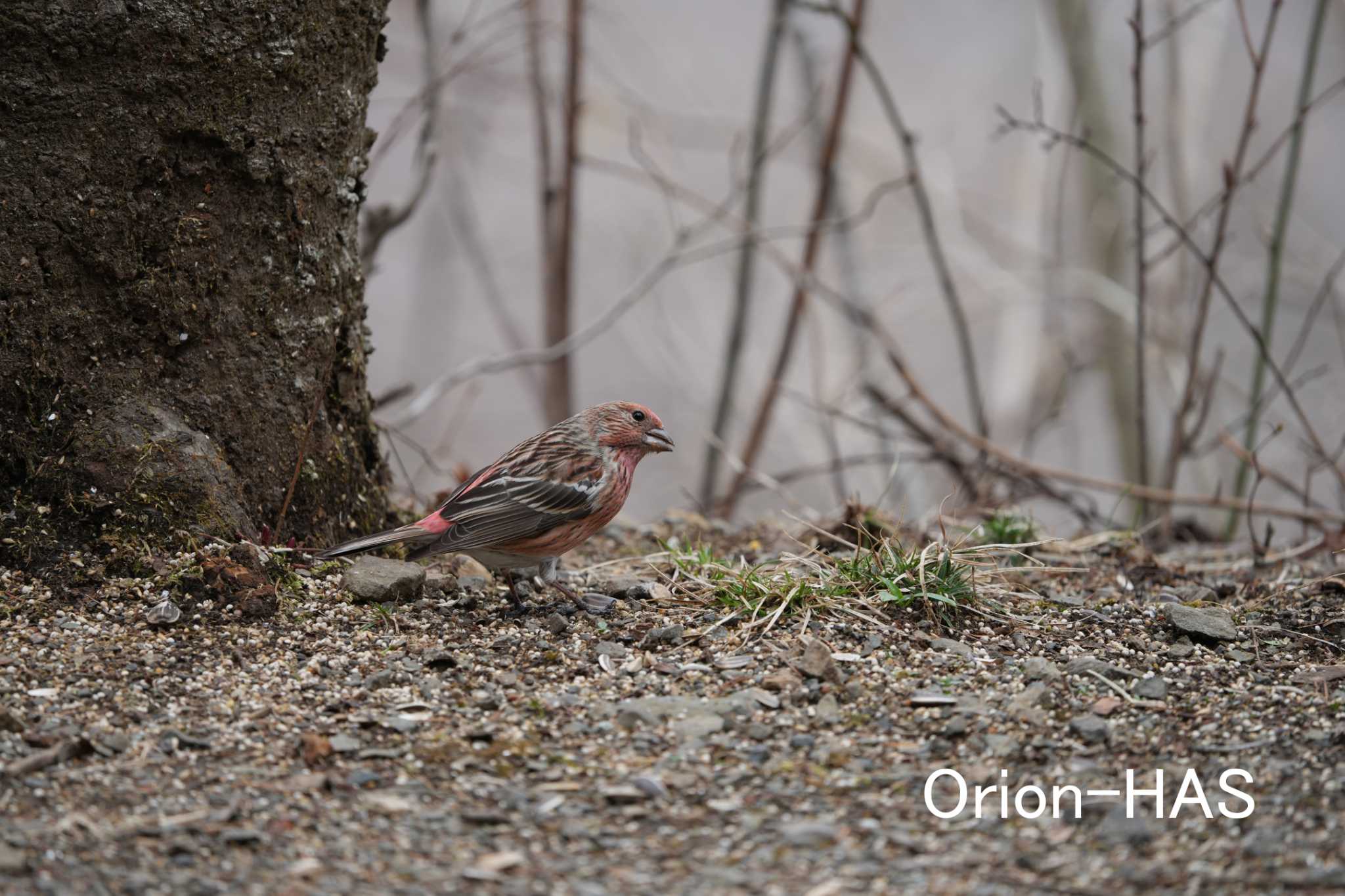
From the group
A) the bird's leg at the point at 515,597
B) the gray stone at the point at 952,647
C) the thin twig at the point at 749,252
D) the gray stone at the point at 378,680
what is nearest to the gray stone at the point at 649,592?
the bird's leg at the point at 515,597

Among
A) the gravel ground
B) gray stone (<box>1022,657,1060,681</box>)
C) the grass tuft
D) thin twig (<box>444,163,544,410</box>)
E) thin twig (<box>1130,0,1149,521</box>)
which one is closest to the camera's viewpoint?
the gravel ground

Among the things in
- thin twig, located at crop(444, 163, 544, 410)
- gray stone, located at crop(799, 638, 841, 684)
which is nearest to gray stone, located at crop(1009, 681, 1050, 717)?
gray stone, located at crop(799, 638, 841, 684)

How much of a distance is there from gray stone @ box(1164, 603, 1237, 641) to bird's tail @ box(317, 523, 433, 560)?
7.87 feet

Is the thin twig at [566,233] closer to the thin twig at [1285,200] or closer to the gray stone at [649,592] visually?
the gray stone at [649,592]

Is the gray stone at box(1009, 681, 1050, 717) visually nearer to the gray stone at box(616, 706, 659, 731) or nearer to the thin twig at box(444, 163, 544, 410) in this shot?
the gray stone at box(616, 706, 659, 731)

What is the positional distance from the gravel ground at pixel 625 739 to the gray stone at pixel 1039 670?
11 millimetres

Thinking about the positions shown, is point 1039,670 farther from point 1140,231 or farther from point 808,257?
point 808,257

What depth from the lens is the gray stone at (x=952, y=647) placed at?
3830 mm

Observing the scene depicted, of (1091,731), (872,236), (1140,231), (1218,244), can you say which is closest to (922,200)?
(1140,231)

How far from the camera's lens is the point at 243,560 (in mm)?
3965

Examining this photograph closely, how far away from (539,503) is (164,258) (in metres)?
1.42

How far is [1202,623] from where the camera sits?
402cm

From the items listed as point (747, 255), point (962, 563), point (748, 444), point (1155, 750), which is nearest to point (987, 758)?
point (1155, 750)

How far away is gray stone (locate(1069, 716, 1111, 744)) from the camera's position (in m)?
3.25
